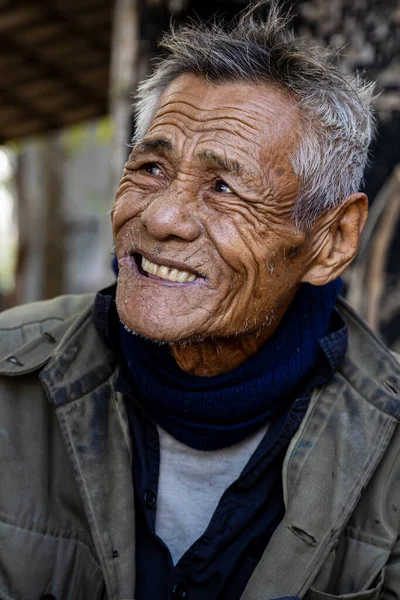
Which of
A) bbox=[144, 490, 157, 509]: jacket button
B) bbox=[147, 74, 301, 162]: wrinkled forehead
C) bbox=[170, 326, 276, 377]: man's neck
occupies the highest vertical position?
bbox=[147, 74, 301, 162]: wrinkled forehead

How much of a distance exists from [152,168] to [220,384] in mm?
675

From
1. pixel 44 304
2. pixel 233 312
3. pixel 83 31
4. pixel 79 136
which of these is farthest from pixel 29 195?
pixel 233 312

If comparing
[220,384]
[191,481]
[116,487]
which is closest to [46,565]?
[116,487]

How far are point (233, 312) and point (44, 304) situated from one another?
79 cm

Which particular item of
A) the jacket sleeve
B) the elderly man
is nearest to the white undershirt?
the elderly man

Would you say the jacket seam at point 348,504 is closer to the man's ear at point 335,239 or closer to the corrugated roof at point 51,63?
the man's ear at point 335,239

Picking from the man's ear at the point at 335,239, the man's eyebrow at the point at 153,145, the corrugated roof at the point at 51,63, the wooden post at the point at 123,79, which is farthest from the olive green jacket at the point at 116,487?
the corrugated roof at the point at 51,63

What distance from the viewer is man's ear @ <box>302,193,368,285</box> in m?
2.43

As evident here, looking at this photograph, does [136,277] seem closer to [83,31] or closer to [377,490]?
[377,490]

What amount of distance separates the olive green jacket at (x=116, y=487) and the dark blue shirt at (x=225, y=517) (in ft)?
0.21

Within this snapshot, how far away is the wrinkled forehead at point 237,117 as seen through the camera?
2.19m

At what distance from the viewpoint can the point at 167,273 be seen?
220 centimetres

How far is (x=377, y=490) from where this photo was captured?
89.7 inches

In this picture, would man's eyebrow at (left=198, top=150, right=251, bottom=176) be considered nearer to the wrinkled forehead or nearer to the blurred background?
the wrinkled forehead
